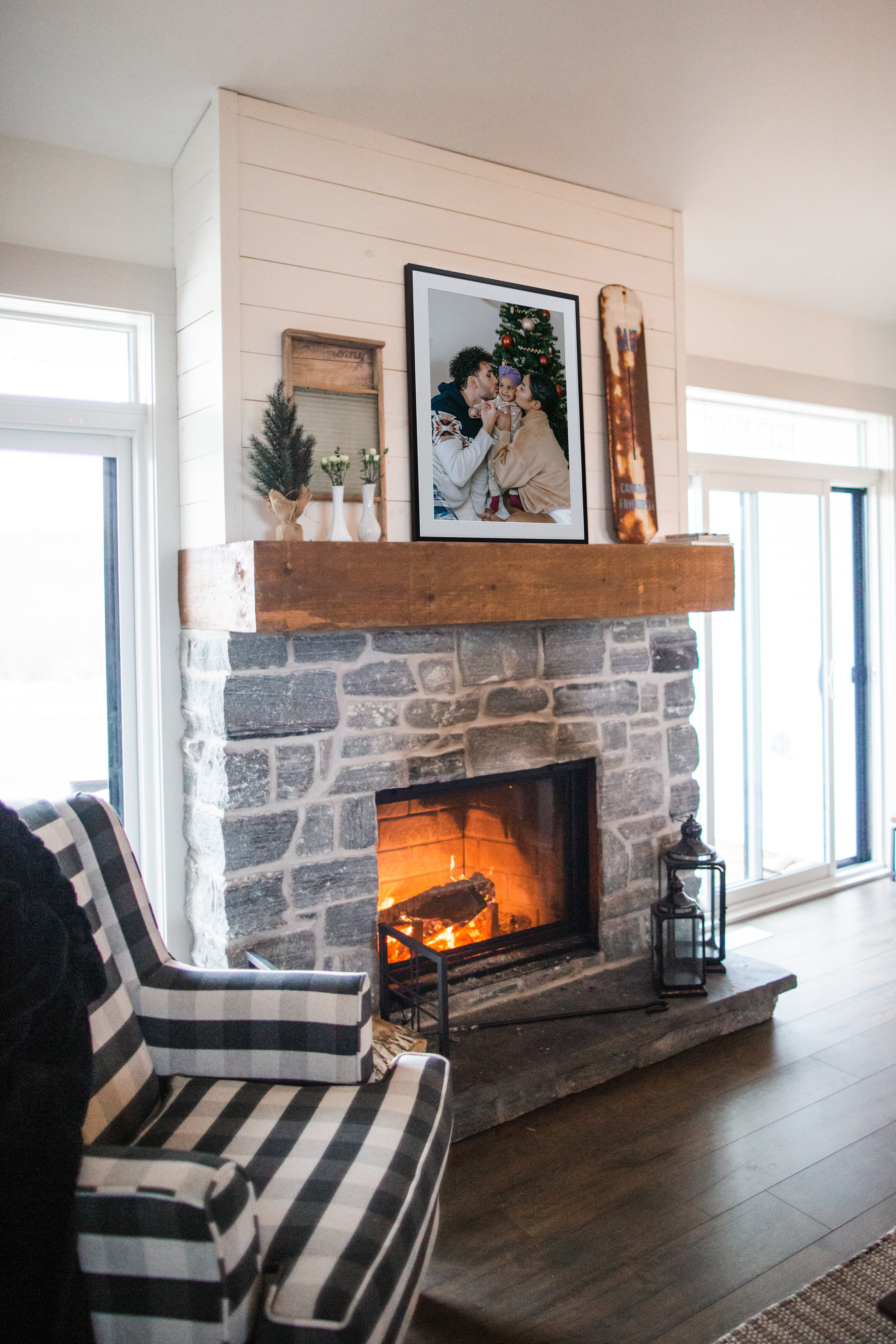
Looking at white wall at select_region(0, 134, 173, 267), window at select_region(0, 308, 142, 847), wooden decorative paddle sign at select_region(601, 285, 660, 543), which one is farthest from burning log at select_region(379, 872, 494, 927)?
white wall at select_region(0, 134, 173, 267)

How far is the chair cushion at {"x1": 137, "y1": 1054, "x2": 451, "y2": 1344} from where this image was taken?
4.15ft

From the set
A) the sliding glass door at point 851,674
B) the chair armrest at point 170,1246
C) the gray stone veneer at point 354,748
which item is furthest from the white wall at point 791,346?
the chair armrest at point 170,1246

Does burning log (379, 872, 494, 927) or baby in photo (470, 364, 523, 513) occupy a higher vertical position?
baby in photo (470, 364, 523, 513)

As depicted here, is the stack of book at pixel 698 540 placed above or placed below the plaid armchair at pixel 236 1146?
A: above

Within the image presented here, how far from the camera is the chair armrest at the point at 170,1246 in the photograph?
120 centimetres

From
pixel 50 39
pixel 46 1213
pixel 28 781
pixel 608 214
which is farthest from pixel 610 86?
pixel 46 1213

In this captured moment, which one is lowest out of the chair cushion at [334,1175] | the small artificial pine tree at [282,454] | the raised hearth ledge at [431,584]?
the chair cushion at [334,1175]

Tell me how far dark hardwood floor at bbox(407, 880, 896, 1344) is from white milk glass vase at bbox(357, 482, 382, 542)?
1592 millimetres

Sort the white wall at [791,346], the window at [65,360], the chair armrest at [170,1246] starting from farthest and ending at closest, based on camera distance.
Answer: the white wall at [791,346] < the window at [65,360] < the chair armrest at [170,1246]

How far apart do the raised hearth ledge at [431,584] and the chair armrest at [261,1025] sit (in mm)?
816

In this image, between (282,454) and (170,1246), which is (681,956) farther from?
(170,1246)

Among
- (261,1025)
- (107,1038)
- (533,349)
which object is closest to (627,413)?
(533,349)

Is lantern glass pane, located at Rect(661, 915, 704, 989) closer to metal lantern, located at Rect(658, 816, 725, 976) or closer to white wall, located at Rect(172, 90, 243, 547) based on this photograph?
metal lantern, located at Rect(658, 816, 725, 976)

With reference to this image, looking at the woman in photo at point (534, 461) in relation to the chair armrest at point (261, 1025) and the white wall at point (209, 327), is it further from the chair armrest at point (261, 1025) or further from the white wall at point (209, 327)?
the chair armrest at point (261, 1025)
